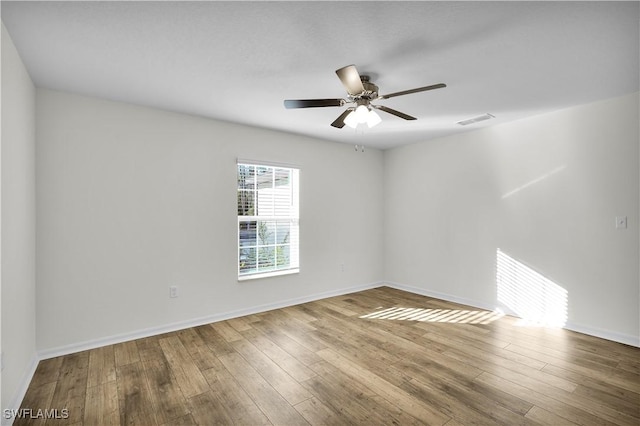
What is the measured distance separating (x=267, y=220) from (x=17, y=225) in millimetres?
2500

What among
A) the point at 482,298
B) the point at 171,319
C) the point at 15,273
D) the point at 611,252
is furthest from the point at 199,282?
the point at 611,252

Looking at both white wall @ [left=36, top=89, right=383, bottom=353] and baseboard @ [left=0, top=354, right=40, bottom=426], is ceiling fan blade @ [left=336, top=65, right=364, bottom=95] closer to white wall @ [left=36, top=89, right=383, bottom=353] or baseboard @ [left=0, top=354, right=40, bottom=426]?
white wall @ [left=36, top=89, right=383, bottom=353]

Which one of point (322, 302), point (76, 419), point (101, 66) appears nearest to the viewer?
point (76, 419)

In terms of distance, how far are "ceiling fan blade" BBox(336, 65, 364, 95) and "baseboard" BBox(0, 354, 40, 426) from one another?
2.85 metres

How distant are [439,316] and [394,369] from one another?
1597mm

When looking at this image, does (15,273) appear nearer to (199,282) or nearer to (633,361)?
(199,282)

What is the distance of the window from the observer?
4.07m

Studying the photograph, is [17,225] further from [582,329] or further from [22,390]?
[582,329]

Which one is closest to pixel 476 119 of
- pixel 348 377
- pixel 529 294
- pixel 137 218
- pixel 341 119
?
pixel 341 119

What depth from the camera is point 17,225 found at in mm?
2184

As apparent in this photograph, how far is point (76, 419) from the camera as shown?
76.8 inches

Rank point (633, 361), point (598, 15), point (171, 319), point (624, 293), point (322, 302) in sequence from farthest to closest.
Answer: point (322, 302) → point (171, 319) → point (624, 293) → point (633, 361) → point (598, 15)

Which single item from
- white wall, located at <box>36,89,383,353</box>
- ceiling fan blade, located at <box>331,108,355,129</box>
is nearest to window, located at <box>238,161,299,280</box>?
white wall, located at <box>36,89,383,353</box>

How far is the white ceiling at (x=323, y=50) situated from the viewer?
178 cm
